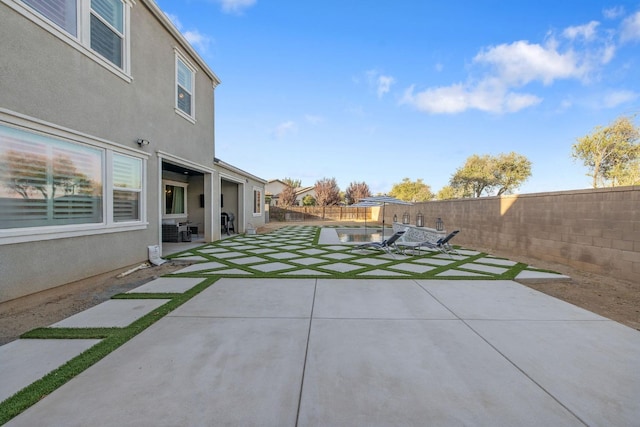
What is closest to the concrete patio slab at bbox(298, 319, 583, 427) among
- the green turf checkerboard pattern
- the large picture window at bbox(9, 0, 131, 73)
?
the green turf checkerboard pattern

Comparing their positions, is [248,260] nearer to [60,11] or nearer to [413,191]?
[60,11]

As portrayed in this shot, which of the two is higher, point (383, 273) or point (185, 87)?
point (185, 87)

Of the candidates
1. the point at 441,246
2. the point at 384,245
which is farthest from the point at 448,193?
the point at 384,245

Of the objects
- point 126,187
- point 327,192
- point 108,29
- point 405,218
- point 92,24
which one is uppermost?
point 108,29

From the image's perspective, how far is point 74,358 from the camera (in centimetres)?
255

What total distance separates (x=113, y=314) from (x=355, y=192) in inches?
1489

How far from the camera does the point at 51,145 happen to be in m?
4.29

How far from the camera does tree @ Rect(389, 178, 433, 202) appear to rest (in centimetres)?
4622

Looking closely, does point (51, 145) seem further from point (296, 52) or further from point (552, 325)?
point (296, 52)

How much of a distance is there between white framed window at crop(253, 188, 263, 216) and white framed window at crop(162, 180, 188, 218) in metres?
4.29

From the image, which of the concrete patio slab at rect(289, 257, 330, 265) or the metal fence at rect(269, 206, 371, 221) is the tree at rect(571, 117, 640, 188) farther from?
the concrete patio slab at rect(289, 257, 330, 265)

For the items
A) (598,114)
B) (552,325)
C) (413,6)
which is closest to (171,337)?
(552,325)

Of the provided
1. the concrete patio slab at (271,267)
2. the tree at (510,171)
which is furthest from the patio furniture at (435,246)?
the tree at (510,171)

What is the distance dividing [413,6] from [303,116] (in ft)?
46.2
